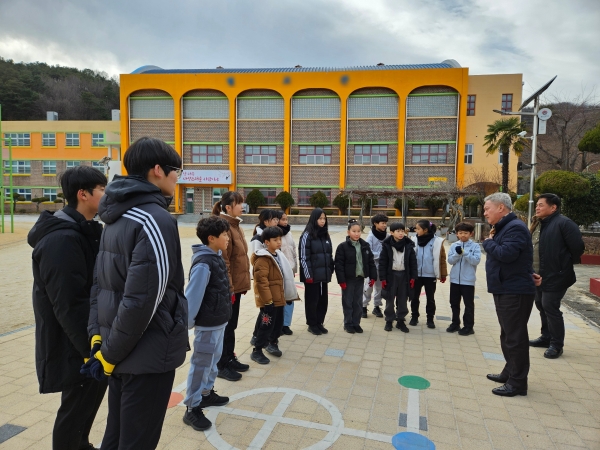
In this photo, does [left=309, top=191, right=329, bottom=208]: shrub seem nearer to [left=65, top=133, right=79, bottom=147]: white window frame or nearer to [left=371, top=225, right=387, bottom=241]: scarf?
[left=371, top=225, right=387, bottom=241]: scarf

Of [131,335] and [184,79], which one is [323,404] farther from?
[184,79]

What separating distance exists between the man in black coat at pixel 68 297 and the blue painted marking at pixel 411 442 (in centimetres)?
216

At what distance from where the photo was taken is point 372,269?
5.65m

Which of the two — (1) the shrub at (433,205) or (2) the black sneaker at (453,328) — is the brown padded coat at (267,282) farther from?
(1) the shrub at (433,205)

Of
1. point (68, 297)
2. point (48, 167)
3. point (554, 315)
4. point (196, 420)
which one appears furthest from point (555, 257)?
point (48, 167)

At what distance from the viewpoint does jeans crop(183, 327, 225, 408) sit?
3.13m

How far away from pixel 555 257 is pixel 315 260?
2.93 m

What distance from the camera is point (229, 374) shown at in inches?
155

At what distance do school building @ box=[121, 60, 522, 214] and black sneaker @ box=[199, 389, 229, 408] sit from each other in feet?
105

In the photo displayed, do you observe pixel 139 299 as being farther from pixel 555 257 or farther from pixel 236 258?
pixel 555 257

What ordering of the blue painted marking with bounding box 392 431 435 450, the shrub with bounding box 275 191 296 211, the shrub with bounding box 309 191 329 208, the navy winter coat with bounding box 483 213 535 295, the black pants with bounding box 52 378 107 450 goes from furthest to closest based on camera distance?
1. the shrub with bounding box 275 191 296 211
2. the shrub with bounding box 309 191 329 208
3. the navy winter coat with bounding box 483 213 535 295
4. the blue painted marking with bounding box 392 431 435 450
5. the black pants with bounding box 52 378 107 450

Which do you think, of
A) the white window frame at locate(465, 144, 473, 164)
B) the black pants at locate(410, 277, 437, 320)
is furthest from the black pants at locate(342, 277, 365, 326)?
the white window frame at locate(465, 144, 473, 164)

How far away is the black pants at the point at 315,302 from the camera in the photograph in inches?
215

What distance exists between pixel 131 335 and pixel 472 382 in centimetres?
362
